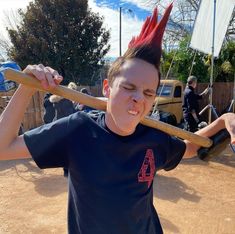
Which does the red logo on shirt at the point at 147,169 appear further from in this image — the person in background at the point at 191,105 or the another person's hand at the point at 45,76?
the person in background at the point at 191,105

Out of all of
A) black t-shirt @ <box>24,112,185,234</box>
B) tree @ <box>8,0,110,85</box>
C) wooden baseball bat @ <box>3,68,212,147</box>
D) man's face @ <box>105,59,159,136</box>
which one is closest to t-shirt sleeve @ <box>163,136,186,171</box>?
wooden baseball bat @ <box>3,68,212,147</box>

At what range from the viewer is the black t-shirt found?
4.48 ft

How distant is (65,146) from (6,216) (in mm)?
3281

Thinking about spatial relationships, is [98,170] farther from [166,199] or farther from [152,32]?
[166,199]

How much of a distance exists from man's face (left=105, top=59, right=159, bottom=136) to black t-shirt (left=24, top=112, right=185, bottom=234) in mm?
104

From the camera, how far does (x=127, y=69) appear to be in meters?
A: 1.39

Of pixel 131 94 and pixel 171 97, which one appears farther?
pixel 171 97

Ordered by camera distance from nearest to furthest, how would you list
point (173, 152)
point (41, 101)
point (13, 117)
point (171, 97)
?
A: point (13, 117)
point (173, 152)
point (171, 97)
point (41, 101)

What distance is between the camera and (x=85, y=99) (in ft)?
4.90

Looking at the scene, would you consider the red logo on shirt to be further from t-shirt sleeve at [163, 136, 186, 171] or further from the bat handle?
the bat handle

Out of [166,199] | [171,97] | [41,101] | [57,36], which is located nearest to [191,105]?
[171,97]

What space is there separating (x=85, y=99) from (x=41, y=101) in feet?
31.8

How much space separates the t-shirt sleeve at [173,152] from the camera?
5.23 feet

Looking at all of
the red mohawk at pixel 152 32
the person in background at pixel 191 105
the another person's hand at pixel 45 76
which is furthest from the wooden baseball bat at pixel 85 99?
the person in background at pixel 191 105
